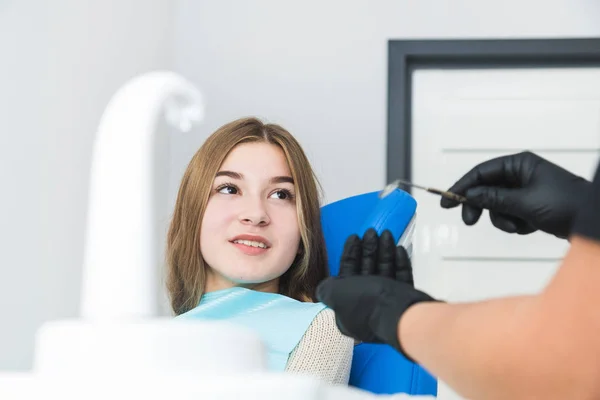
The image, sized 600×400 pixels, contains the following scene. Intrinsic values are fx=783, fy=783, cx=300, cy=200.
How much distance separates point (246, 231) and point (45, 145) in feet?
2.02

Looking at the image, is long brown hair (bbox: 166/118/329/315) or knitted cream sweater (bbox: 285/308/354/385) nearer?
knitted cream sweater (bbox: 285/308/354/385)

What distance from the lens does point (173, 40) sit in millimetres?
2834

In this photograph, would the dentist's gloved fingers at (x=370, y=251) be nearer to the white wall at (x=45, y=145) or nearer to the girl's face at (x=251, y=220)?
the girl's face at (x=251, y=220)

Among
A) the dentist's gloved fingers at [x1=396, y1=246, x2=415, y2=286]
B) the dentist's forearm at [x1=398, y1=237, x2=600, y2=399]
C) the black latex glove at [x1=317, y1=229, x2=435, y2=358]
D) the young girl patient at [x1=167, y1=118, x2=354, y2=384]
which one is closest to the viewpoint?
the dentist's forearm at [x1=398, y1=237, x2=600, y2=399]

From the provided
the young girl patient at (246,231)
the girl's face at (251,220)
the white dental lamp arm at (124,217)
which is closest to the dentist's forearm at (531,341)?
the white dental lamp arm at (124,217)

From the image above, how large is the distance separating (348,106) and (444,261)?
0.63 meters

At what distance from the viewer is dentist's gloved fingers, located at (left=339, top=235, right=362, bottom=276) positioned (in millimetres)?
1132

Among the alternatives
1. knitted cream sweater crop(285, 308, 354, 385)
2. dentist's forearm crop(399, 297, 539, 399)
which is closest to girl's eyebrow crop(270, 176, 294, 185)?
knitted cream sweater crop(285, 308, 354, 385)

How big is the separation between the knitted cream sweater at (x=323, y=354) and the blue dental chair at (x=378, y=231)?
0.22 ft

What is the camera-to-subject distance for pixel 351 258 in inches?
45.0

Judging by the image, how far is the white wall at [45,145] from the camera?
1745 mm

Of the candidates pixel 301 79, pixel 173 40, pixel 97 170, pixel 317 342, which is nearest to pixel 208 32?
pixel 173 40

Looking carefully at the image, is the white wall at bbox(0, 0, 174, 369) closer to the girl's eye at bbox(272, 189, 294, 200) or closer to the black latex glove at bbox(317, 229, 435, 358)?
the girl's eye at bbox(272, 189, 294, 200)

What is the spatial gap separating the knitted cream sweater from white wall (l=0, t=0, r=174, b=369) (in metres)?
0.73
